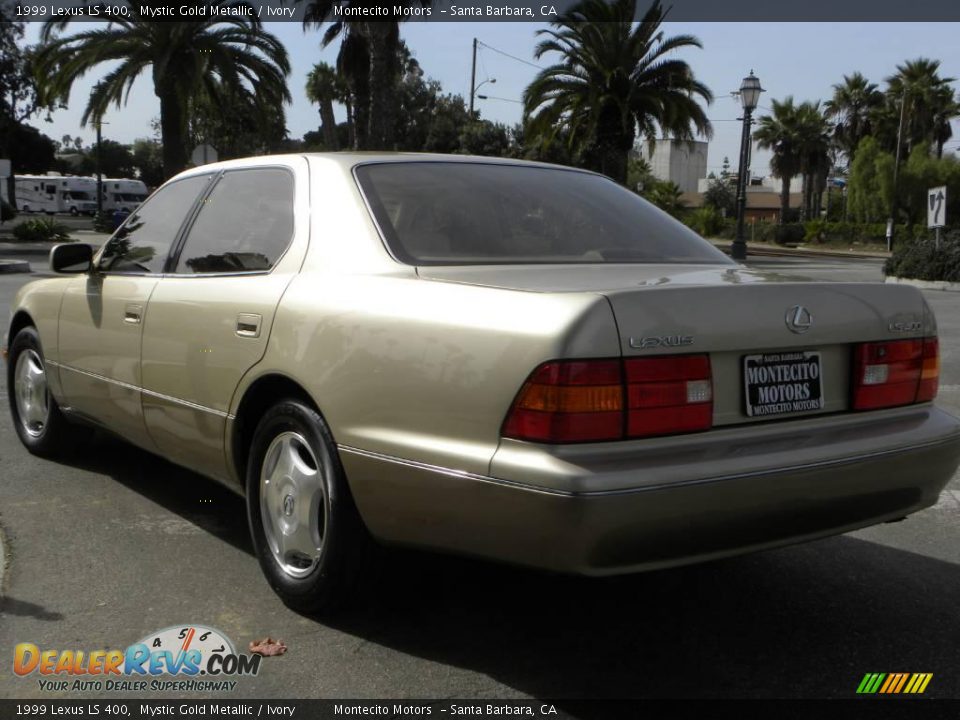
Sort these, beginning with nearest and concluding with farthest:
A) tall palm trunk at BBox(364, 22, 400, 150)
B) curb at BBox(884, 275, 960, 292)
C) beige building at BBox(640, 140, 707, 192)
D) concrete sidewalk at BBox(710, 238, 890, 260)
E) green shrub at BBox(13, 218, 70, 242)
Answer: curb at BBox(884, 275, 960, 292)
tall palm trunk at BBox(364, 22, 400, 150)
green shrub at BBox(13, 218, 70, 242)
concrete sidewalk at BBox(710, 238, 890, 260)
beige building at BBox(640, 140, 707, 192)

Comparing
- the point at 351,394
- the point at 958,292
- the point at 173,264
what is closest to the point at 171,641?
the point at 351,394

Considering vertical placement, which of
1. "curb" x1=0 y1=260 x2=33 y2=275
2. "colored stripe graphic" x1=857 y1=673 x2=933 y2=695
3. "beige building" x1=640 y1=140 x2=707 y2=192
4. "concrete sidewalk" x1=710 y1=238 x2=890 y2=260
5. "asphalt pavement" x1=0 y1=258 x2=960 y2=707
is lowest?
"curb" x1=0 y1=260 x2=33 y2=275

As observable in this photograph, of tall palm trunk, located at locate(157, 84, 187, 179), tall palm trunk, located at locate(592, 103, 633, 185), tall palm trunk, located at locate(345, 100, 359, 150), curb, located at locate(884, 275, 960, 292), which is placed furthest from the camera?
tall palm trunk, located at locate(345, 100, 359, 150)

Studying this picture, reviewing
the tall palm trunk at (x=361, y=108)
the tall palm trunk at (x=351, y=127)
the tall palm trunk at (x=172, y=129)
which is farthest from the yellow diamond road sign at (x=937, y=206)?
the tall palm trunk at (x=351, y=127)

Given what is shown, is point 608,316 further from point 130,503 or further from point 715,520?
point 130,503

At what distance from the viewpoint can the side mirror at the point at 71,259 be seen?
211 inches

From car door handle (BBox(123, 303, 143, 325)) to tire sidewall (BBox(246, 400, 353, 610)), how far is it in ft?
3.59

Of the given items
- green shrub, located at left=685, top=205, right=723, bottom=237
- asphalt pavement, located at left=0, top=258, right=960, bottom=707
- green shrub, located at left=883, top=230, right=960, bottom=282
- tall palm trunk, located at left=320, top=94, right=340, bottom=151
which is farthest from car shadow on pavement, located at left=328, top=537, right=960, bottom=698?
green shrub, located at left=685, top=205, right=723, bottom=237

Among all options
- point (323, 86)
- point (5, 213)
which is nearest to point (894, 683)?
point (5, 213)

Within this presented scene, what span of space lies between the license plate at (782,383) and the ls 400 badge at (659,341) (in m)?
0.26

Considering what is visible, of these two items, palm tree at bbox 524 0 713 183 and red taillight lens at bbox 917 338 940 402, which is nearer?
red taillight lens at bbox 917 338 940 402

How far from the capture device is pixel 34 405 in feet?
19.6

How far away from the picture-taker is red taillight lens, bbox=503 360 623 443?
292cm
